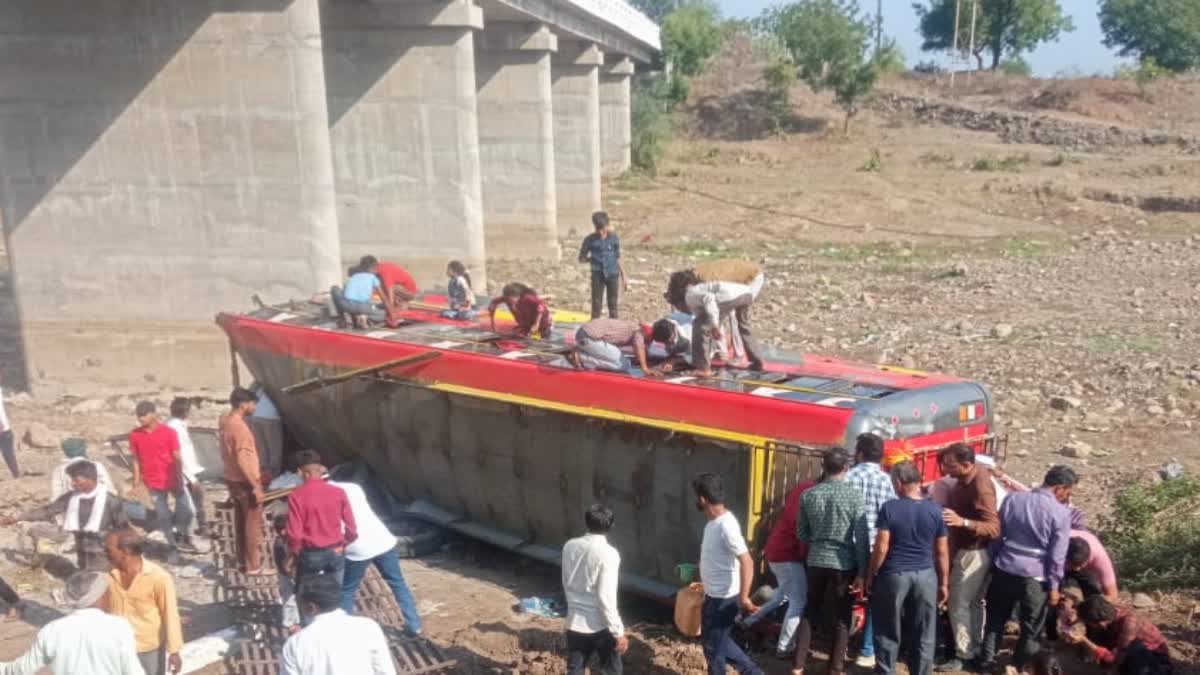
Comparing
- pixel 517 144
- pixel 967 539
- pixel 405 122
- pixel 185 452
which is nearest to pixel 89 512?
pixel 185 452

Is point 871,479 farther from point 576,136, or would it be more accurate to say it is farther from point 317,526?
point 576,136

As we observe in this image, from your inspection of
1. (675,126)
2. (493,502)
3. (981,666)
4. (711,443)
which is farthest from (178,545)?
(675,126)

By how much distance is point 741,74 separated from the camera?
5300 centimetres

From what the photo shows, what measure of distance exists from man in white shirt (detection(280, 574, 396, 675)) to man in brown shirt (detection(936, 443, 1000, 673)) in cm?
308

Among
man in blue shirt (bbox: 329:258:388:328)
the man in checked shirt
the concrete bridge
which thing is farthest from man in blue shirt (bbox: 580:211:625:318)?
the man in checked shirt

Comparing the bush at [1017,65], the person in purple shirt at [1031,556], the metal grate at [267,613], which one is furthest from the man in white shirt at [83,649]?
the bush at [1017,65]

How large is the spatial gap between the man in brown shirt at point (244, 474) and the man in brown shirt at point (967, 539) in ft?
14.9

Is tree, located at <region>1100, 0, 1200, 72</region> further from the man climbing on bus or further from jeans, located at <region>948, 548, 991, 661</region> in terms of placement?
jeans, located at <region>948, 548, 991, 661</region>

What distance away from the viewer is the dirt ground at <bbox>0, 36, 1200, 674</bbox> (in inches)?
312

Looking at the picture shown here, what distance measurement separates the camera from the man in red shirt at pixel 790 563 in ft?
19.5

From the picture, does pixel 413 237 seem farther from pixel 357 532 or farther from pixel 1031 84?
pixel 1031 84

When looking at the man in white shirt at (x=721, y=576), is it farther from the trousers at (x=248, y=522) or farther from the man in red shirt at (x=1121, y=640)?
the trousers at (x=248, y=522)

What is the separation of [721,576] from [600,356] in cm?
237

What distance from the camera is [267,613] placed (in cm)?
705
